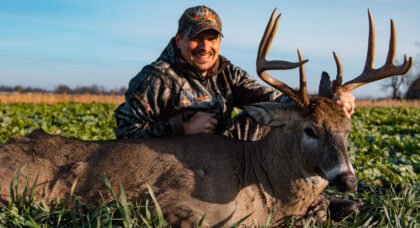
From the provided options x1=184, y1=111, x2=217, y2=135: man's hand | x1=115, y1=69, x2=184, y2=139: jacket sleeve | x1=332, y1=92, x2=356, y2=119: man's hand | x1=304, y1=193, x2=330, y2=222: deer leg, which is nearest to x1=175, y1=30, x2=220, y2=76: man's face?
x1=115, y1=69, x2=184, y2=139: jacket sleeve

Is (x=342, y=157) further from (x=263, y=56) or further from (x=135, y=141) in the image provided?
(x=135, y=141)

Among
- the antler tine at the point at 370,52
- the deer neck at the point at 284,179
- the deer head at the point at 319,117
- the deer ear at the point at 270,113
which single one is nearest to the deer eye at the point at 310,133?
the deer head at the point at 319,117

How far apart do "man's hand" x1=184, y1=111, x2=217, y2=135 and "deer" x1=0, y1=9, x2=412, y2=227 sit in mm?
463

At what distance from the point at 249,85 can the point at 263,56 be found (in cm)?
176

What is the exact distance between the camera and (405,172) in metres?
6.34

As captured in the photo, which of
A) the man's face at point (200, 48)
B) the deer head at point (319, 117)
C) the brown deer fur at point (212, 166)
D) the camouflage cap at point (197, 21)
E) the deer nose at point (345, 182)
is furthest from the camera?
the man's face at point (200, 48)

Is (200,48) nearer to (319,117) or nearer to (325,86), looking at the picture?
(325,86)

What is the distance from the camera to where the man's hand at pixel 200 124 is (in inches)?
172

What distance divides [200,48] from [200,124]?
43.9 inches

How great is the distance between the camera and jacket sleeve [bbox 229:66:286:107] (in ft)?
17.5

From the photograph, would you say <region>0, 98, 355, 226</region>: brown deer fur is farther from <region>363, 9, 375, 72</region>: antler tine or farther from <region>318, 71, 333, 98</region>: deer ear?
<region>363, 9, 375, 72</region>: antler tine

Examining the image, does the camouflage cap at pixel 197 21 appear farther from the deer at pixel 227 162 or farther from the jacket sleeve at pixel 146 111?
the deer at pixel 227 162

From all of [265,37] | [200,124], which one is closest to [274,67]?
[265,37]

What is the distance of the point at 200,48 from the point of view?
4.95 metres
